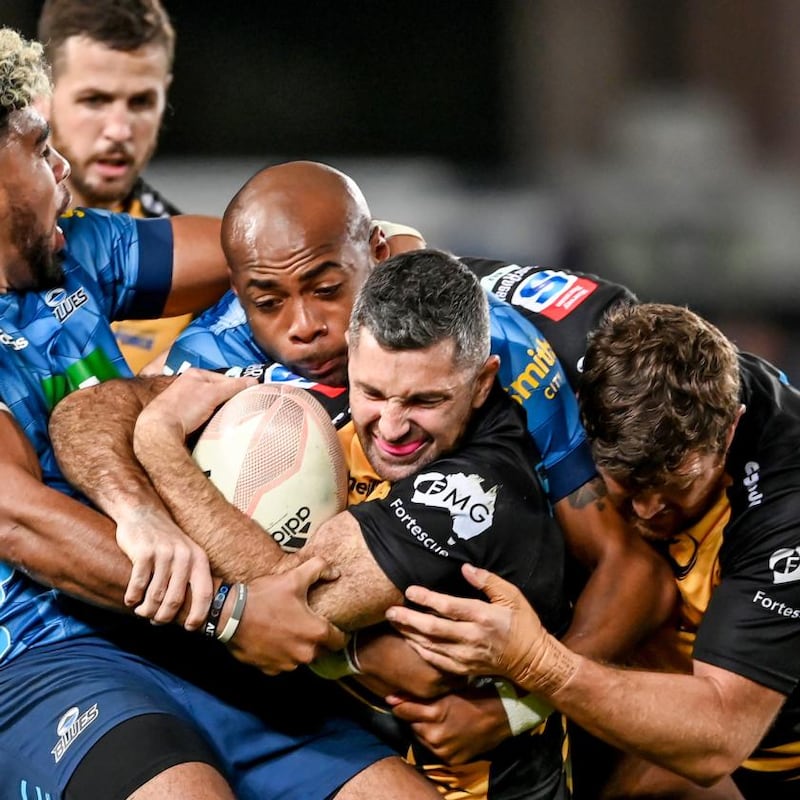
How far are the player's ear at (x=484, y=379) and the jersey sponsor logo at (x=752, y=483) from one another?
0.74 meters

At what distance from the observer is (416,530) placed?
295 centimetres

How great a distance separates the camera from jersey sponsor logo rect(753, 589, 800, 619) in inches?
131

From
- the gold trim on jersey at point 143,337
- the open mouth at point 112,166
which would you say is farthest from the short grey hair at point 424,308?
the open mouth at point 112,166

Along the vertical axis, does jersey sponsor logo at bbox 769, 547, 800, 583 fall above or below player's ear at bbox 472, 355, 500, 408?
below

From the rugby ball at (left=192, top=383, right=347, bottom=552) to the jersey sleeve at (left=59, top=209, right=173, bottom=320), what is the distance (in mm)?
764

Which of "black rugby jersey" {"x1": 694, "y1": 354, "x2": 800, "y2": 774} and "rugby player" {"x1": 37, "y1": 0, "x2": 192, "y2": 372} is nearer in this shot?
"black rugby jersey" {"x1": 694, "y1": 354, "x2": 800, "y2": 774}

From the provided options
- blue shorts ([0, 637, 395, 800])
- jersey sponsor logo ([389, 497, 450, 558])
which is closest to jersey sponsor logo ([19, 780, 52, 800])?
blue shorts ([0, 637, 395, 800])

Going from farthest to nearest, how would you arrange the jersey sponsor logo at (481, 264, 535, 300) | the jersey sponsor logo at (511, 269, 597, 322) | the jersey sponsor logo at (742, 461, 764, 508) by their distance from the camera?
the jersey sponsor logo at (481, 264, 535, 300) < the jersey sponsor logo at (511, 269, 597, 322) < the jersey sponsor logo at (742, 461, 764, 508)

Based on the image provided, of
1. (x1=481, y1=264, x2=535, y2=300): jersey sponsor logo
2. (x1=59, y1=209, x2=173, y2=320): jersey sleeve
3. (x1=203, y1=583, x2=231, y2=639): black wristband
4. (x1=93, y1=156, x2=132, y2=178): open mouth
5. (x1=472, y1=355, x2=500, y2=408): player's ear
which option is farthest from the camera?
(x1=93, y1=156, x2=132, y2=178): open mouth

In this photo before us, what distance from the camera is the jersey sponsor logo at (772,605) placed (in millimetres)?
3318

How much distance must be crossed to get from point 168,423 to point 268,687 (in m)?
0.69

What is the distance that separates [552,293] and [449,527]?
1131 mm

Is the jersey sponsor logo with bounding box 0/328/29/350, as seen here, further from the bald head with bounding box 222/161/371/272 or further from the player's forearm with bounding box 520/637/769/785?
the player's forearm with bounding box 520/637/769/785

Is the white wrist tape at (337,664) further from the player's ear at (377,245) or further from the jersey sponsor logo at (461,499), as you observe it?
the player's ear at (377,245)
